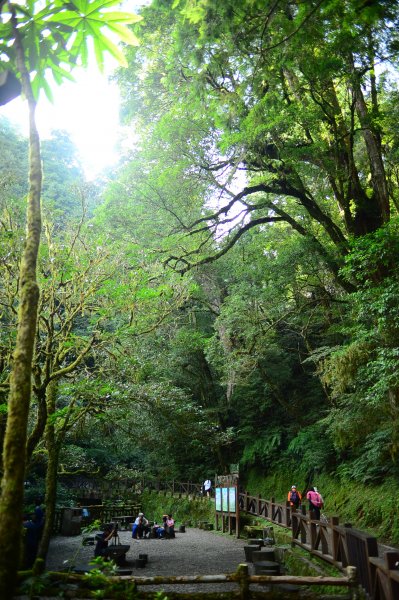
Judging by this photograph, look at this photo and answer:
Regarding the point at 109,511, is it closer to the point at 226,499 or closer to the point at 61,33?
the point at 226,499

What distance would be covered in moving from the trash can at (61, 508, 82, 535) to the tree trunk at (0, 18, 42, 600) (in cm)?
1543

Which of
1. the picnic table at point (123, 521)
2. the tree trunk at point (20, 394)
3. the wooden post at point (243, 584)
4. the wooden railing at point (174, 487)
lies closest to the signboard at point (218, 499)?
the wooden railing at point (174, 487)

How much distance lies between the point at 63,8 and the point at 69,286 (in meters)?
5.51

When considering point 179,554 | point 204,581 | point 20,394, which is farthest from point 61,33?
point 179,554

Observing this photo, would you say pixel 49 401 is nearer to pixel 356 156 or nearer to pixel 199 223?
pixel 199 223

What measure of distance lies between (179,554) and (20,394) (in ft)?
37.5

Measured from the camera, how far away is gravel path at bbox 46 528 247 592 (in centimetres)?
1048

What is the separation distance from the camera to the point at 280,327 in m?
21.5

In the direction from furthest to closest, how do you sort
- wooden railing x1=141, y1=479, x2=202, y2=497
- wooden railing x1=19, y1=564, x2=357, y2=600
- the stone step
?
1. wooden railing x1=141, y1=479, x2=202, y2=497
2. the stone step
3. wooden railing x1=19, y1=564, x2=357, y2=600

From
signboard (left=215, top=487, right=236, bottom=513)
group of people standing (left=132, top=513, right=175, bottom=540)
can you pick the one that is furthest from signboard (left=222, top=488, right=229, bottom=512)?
group of people standing (left=132, top=513, right=175, bottom=540)

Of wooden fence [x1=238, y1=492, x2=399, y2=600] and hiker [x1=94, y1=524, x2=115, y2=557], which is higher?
wooden fence [x1=238, y1=492, x2=399, y2=600]

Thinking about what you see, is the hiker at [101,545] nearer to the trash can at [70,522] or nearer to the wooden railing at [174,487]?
the trash can at [70,522]

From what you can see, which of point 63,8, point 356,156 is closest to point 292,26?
point 63,8

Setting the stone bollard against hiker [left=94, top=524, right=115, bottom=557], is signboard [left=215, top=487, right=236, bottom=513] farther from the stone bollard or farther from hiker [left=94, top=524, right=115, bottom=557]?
hiker [left=94, top=524, right=115, bottom=557]
